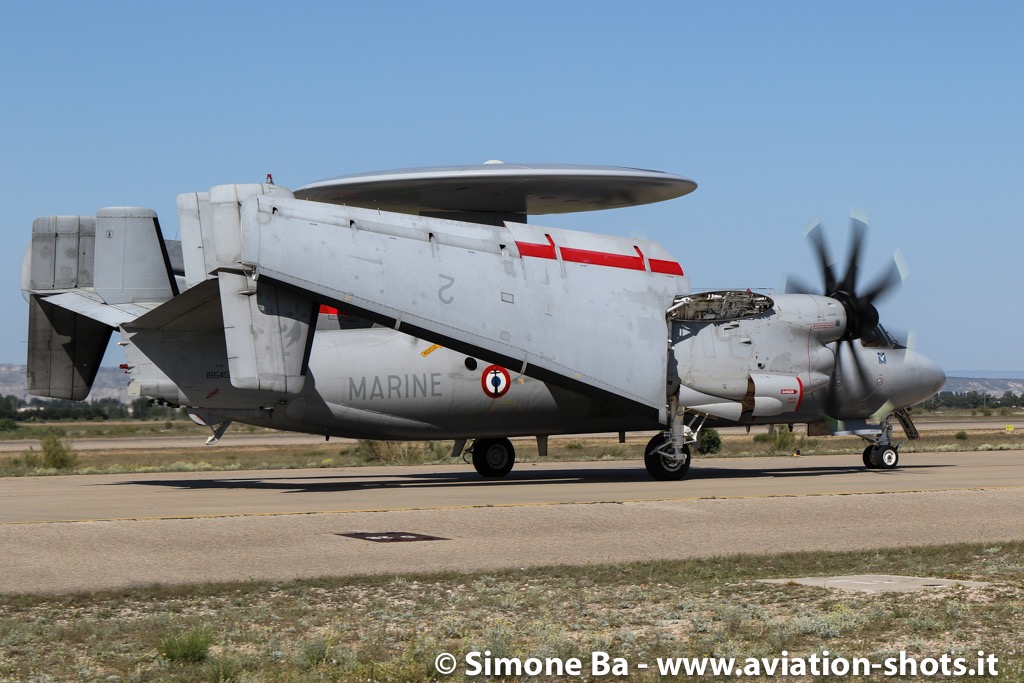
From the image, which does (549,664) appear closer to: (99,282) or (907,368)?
(99,282)

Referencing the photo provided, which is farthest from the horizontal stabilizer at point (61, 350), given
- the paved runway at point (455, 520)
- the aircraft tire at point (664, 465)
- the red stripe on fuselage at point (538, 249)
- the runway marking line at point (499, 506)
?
the aircraft tire at point (664, 465)

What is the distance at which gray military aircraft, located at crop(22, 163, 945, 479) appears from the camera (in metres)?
25.5

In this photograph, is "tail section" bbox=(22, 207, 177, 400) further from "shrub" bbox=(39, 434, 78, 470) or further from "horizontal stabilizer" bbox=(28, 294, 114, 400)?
"shrub" bbox=(39, 434, 78, 470)

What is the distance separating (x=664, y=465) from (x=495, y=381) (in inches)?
190

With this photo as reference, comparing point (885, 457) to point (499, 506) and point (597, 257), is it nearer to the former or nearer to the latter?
point (597, 257)

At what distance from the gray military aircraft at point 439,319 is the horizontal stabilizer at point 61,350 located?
0.15 ft

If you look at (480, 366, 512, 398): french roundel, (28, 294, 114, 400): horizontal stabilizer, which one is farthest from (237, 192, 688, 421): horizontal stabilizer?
(28, 294, 114, 400): horizontal stabilizer

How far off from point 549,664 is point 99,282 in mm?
21704

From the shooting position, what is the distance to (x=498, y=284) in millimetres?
27078

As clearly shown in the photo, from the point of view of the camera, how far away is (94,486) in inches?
1145

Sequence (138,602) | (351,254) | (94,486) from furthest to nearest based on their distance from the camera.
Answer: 1. (94,486)
2. (351,254)
3. (138,602)

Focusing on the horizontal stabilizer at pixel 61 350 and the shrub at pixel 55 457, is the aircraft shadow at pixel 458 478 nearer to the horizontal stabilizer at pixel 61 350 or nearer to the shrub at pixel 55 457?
the horizontal stabilizer at pixel 61 350

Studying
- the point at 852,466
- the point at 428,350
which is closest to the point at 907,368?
the point at 852,466

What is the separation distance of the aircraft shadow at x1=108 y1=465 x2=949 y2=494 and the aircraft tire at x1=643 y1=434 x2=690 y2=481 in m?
0.32
